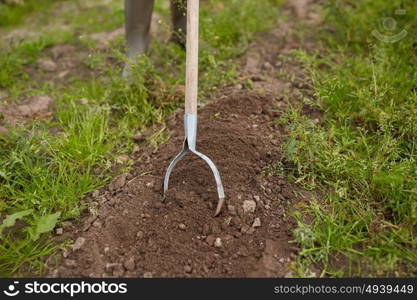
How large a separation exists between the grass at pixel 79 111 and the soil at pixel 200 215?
0.41 feet

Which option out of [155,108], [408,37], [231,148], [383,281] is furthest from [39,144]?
[408,37]

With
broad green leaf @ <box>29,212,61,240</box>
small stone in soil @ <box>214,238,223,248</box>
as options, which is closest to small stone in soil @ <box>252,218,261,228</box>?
small stone in soil @ <box>214,238,223,248</box>

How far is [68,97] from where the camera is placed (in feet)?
8.66

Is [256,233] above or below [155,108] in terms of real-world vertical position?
below

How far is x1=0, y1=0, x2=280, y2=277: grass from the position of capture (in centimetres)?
193

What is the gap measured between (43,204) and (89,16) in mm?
2424

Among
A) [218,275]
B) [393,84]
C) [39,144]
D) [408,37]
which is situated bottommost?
[218,275]

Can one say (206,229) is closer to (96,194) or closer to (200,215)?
(200,215)

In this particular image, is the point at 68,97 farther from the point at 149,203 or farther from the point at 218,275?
the point at 218,275

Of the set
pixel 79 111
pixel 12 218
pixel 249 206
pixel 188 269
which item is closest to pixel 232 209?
pixel 249 206

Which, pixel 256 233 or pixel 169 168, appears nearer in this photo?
pixel 256 233

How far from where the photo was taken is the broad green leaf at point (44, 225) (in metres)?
1.80

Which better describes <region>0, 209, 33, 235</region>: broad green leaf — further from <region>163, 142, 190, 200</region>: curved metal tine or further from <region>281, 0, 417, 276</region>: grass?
<region>281, 0, 417, 276</region>: grass

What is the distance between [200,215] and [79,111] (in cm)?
111
